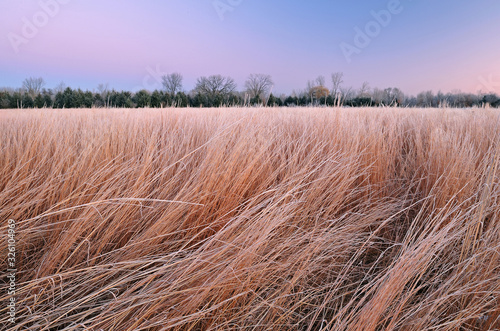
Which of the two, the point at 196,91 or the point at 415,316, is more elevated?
the point at 196,91

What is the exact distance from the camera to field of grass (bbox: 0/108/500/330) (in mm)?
817

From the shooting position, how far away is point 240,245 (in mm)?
972

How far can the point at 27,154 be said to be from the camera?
4.82ft

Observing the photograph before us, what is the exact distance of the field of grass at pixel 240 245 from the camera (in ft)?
2.68

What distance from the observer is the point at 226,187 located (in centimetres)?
128

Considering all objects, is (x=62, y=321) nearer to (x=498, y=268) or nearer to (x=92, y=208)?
(x=92, y=208)

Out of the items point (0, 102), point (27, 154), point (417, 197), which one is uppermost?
point (0, 102)

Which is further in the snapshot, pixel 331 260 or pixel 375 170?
pixel 375 170

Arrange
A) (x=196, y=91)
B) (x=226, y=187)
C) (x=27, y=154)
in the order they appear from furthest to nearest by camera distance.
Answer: (x=196, y=91), (x=27, y=154), (x=226, y=187)

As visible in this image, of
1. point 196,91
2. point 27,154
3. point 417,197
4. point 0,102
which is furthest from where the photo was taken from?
point 196,91

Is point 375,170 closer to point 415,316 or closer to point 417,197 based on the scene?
point 417,197

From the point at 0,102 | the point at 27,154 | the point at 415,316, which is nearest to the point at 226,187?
the point at 415,316

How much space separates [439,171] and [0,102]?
17783mm

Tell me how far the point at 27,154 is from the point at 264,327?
1.54 metres
